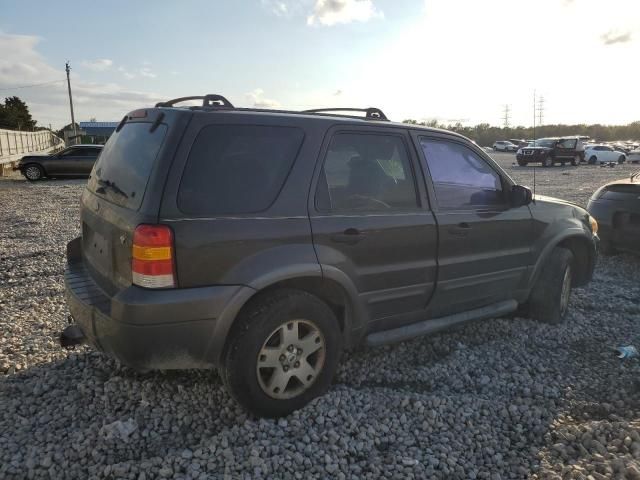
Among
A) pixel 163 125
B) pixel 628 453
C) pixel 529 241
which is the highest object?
pixel 163 125

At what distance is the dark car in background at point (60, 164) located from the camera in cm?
2011

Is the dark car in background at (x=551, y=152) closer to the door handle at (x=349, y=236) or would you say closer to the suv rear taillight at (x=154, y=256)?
the door handle at (x=349, y=236)

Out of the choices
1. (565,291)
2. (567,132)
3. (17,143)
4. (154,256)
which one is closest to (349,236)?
(154,256)

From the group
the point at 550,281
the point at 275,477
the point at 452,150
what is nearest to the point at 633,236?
the point at 550,281

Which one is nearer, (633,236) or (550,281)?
(550,281)

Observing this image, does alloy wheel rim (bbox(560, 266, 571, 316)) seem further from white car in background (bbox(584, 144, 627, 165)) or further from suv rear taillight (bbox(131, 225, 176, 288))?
white car in background (bbox(584, 144, 627, 165))

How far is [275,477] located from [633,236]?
233 inches

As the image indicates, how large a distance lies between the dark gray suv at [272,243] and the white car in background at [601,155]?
3742 cm

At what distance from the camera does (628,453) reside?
282 cm

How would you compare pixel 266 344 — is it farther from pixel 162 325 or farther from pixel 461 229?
pixel 461 229

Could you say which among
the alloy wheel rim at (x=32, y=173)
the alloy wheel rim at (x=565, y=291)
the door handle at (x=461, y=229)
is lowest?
the alloy wheel rim at (x=565, y=291)

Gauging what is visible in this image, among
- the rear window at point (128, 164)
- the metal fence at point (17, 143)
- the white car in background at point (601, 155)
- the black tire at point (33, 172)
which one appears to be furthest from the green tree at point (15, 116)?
the rear window at point (128, 164)

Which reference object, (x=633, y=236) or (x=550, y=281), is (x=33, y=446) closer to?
(x=550, y=281)

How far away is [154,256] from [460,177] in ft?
8.14
